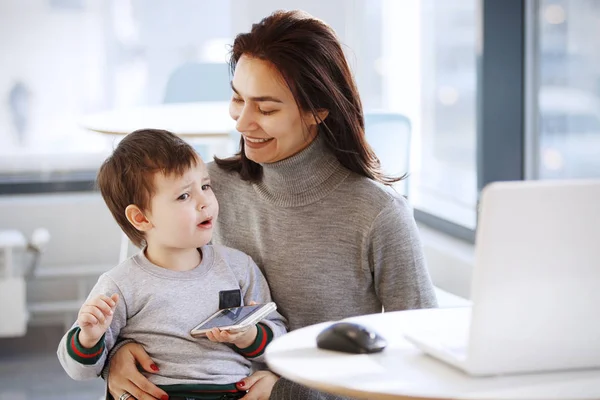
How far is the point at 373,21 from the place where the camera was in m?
4.49

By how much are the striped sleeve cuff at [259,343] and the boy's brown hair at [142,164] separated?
0.95 feet

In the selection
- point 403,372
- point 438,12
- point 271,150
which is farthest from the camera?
point 438,12

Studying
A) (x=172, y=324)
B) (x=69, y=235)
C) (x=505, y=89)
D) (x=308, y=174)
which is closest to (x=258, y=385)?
(x=172, y=324)

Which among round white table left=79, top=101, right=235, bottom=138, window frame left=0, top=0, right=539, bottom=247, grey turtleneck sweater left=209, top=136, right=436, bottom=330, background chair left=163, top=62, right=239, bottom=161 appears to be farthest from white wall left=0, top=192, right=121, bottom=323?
grey turtleneck sweater left=209, top=136, right=436, bottom=330

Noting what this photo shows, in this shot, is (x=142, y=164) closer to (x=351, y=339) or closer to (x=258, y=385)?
(x=258, y=385)

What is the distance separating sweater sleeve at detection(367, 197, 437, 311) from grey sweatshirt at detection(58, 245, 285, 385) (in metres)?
0.20

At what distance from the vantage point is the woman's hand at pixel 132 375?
1626 millimetres

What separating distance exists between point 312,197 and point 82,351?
1.58 ft

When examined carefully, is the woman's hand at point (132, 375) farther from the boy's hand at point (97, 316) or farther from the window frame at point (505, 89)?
the window frame at point (505, 89)

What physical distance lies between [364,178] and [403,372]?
69 centimetres

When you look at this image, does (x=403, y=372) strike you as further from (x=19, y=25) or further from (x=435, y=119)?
(x=19, y=25)

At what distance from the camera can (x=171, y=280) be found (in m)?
1.71

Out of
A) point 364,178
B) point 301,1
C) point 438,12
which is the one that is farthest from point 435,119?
point 364,178

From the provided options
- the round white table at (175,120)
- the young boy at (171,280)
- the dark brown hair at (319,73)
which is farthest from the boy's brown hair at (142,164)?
the round white table at (175,120)
